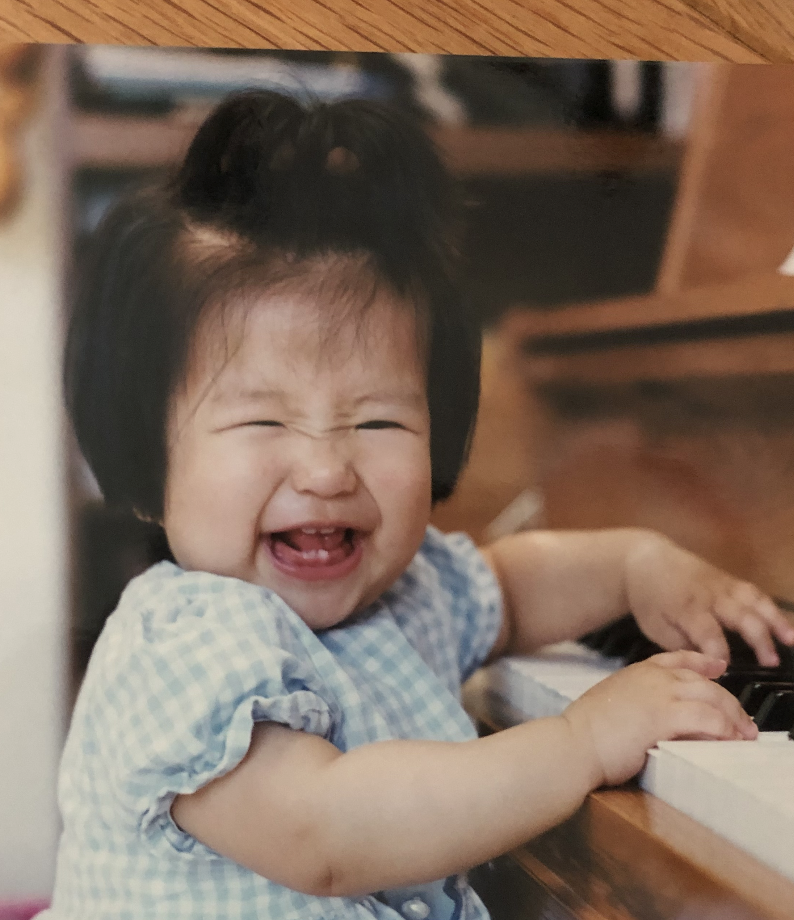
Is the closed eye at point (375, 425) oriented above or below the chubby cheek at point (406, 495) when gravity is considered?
above

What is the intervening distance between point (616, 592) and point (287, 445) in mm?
260

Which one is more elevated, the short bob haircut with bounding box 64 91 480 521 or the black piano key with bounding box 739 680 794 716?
the short bob haircut with bounding box 64 91 480 521

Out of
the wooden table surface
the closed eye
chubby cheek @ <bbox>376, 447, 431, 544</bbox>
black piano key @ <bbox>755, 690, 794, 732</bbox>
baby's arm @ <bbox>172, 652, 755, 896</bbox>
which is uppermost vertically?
the wooden table surface

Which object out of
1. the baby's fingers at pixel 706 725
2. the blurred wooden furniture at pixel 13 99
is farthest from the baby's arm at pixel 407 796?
the blurred wooden furniture at pixel 13 99

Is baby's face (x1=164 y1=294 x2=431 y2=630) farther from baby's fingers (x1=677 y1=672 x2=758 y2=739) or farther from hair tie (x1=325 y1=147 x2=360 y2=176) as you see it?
baby's fingers (x1=677 y1=672 x2=758 y2=739)

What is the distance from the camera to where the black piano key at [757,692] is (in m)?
0.61

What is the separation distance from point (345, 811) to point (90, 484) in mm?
251

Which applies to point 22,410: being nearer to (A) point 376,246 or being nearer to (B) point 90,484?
(B) point 90,484

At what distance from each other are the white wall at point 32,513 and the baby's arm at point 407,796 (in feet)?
0.42

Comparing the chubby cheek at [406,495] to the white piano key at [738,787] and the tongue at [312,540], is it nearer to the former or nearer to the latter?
the tongue at [312,540]

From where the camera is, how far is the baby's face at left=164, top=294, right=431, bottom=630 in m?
0.63

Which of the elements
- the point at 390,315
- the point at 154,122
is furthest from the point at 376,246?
the point at 154,122

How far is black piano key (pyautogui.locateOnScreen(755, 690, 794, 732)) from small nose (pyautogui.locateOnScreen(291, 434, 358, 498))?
0.27 m

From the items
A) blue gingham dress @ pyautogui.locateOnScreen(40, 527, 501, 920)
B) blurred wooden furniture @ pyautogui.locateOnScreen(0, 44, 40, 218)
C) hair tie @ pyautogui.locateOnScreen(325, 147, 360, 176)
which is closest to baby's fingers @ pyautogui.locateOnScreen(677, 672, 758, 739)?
blue gingham dress @ pyautogui.locateOnScreen(40, 527, 501, 920)
